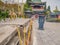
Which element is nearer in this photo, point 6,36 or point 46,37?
point 6,36

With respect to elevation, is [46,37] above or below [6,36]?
below

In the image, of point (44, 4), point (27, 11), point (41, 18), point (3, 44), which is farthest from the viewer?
point (44, 4)

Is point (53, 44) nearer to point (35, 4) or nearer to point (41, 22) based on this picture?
point (41, 22)

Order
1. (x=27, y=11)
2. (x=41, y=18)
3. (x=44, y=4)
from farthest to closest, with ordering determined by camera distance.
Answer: (x=44, y=4)
(x=27, y=11)
(x=41, y=18)

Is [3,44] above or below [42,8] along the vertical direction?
above

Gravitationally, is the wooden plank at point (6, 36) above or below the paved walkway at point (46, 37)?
above

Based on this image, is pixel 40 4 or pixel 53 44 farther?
pixel 40 4

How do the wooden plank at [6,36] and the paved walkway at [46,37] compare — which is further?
the paved walkway at [46,37]

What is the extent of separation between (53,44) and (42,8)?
46.8 m

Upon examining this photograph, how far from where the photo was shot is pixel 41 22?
12.7 metres

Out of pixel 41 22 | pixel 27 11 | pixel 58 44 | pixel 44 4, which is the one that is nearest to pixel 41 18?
pixel 41 22

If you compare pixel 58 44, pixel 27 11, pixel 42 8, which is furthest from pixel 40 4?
pixel 58 44

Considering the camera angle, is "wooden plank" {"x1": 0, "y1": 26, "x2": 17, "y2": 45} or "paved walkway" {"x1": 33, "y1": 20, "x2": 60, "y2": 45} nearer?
"wooden plank" {"x1": 0, "y1": 26, "x2": 17, "y2": 45}

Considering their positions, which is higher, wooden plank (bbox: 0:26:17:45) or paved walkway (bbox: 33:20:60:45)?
wooden plank (bbox: 0:26:17:45)
